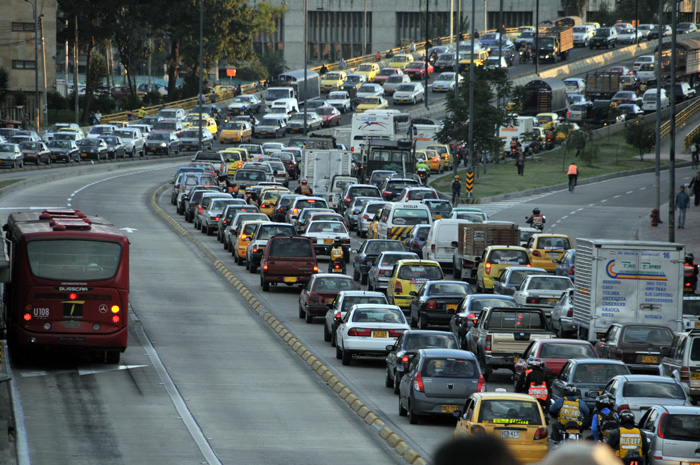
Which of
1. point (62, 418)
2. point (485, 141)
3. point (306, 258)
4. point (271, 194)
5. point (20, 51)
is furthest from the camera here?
point (20, 51)

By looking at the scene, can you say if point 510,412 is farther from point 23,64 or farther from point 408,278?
point 23,64

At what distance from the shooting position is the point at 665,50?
4126 inches

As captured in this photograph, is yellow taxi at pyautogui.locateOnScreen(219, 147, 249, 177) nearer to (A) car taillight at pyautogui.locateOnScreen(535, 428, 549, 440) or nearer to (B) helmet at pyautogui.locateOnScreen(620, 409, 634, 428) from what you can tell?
(A) car taillight at pyautogui.locateOnScreen(535, 428, 549, 440)

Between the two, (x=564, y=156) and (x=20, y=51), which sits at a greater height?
(x=20, y=51)

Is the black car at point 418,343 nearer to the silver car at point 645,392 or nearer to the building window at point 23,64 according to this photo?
the silver car at point 645,392

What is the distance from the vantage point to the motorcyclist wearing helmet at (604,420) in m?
15.1

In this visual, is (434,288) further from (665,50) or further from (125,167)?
(665,50)

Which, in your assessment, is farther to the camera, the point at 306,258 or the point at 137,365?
the point at 306,258

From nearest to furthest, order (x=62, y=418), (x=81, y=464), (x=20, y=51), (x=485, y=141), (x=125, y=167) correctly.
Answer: (x=81, y=464) → (x=62, y=418) → (x=485, y=141) → (x=125, y=167) → (x=20, y=51)

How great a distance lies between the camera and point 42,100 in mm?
97438

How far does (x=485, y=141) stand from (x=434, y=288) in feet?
117

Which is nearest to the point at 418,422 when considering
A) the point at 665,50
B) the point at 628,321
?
the point at 628,321

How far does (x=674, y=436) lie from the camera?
1493 cm

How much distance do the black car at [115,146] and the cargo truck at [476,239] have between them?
47688 mm
